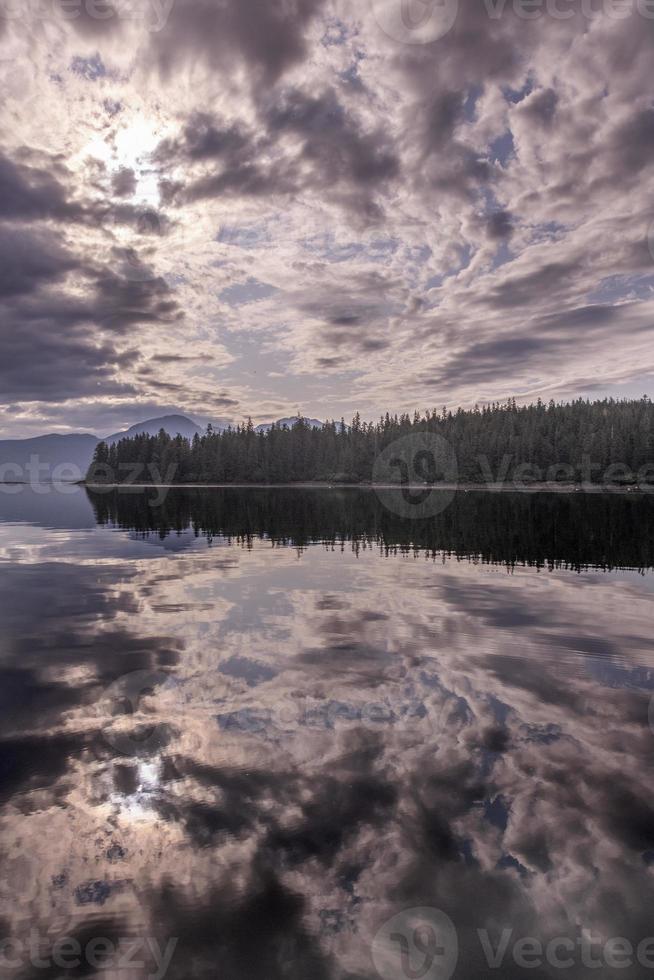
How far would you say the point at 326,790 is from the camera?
895 centimetres

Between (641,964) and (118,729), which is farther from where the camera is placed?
(118,729)

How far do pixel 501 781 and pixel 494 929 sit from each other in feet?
10.1

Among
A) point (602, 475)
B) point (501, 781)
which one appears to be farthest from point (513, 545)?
point (602, 475)

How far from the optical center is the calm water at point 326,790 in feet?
20.3

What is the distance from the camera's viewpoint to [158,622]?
1941 cm

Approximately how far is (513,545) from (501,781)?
1346 inches

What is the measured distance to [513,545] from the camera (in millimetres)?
41469

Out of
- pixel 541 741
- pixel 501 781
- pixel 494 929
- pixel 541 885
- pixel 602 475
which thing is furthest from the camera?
pixel 602 475

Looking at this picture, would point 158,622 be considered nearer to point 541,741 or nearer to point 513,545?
point 541,741

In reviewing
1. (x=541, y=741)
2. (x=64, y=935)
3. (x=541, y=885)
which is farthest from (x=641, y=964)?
(x=64, y=935)

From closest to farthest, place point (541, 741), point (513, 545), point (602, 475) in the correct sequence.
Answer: point (541, 741)
point (513, 545)
point (602, 475)

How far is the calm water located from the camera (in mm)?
6191

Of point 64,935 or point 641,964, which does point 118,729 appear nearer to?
point 64,935

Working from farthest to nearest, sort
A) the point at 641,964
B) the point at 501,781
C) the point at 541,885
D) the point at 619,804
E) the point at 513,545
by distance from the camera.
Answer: the point at 513,545 < the point at 501,781 < the point at 619,804 < the point at 541,885 < the point at 641,964
